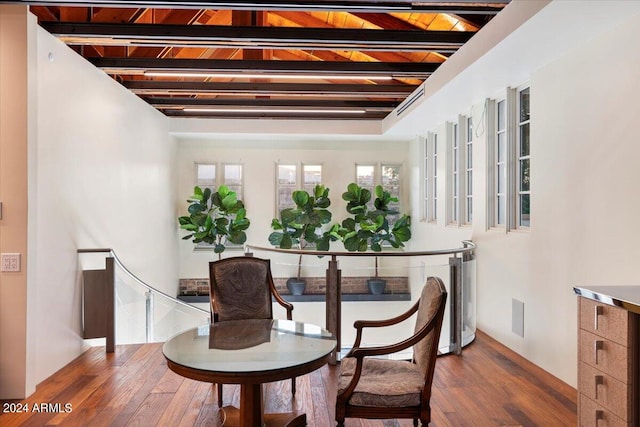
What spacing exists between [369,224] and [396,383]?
19.4 feet

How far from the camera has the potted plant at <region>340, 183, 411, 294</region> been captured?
8.13m

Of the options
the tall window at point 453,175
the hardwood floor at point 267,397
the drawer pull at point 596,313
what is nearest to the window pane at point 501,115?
the tall window at point 453,175

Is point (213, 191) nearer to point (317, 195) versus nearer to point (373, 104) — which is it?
point (317, 195)

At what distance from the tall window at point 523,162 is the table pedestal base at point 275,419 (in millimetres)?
2938

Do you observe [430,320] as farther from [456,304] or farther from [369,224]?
[369,224]

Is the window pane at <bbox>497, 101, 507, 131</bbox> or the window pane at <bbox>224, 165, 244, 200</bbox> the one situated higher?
the window pane at <bbox>497, 101, 507, 131</bbox>

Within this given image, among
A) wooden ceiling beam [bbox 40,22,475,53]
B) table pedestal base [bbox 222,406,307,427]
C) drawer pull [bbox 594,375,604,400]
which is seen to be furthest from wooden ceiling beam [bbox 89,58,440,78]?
drawer pull [bbox 594,375,604,400]

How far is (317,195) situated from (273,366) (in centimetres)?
627

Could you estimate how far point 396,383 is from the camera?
2.44 meters

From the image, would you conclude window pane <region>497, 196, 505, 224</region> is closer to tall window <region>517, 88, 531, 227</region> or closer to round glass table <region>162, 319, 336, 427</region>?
tall window <region>517, 88, 531, 227</region>

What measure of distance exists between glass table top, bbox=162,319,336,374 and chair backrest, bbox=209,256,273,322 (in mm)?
372

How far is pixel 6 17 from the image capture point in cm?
329

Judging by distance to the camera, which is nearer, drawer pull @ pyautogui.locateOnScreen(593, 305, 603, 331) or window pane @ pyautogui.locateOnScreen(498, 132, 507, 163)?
drawer pull @ pyautogui.locateOnScreen(593, 305, 603, 331)

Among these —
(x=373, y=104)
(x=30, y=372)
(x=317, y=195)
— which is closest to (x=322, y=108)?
(x=373, y=104)
